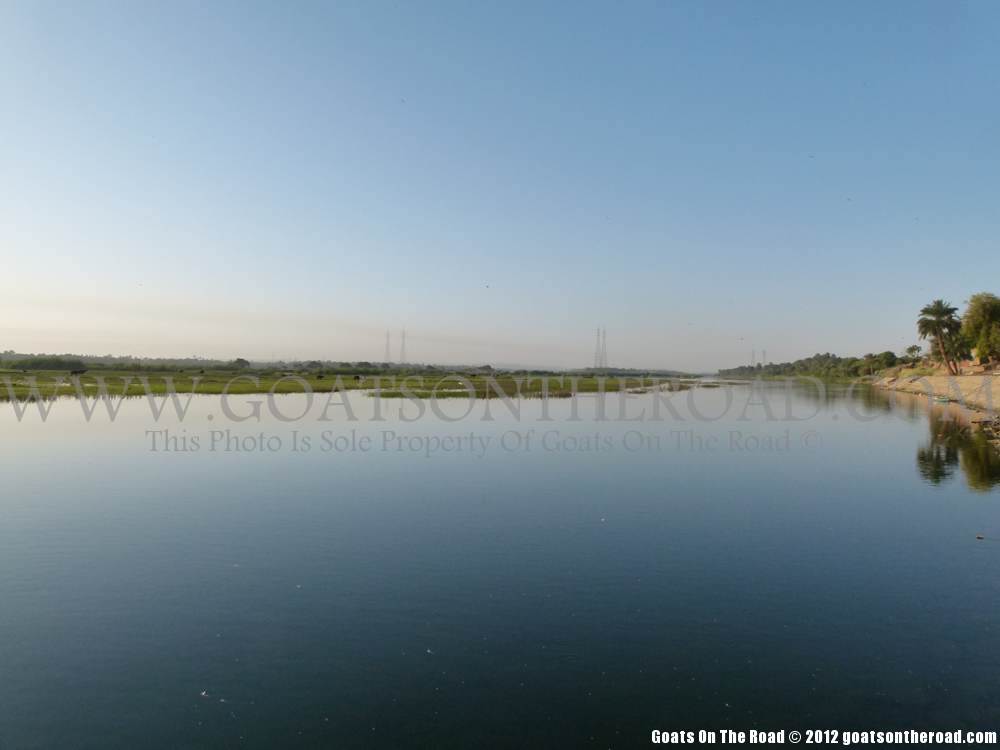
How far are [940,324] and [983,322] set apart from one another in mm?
22063

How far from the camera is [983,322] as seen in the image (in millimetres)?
83812

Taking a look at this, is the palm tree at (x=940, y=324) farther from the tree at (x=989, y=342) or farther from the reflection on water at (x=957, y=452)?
the reflection on water at (x=957, y=452)

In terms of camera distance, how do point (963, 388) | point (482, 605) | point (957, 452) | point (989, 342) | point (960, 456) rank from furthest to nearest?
1. point (989, 342)
2. point (963, 388)
3. point (957, 452)
4. point (960, 456)
5. point (482, 605)

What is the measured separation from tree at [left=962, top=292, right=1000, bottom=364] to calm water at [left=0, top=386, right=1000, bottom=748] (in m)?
72.4

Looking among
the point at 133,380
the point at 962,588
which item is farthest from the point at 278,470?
the point at 133,380

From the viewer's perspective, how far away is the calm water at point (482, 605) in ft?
28.3

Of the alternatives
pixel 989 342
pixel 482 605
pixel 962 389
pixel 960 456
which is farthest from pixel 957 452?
pixel 989 342

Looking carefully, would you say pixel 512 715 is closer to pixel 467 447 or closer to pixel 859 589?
pixel 859 589

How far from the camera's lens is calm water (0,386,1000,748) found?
340 inches

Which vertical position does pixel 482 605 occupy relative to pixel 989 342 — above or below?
below

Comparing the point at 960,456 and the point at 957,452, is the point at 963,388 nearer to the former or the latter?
the point at 957,452

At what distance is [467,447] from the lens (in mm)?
33812

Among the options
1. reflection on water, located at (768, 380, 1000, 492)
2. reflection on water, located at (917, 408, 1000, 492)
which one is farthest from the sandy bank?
reflection on water, located at (917, 408, 1000, 492)

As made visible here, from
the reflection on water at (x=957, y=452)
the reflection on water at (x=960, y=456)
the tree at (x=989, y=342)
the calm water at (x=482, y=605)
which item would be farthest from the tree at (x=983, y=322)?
the calm water at (x=482, y=605)
